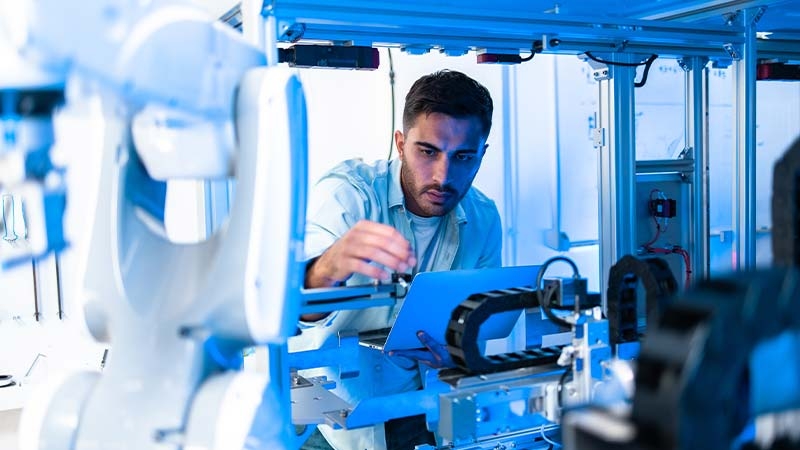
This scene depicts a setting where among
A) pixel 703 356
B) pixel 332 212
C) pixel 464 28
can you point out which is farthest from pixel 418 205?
pixel 703 356

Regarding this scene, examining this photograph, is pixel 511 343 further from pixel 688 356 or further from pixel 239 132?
pixel 688 356

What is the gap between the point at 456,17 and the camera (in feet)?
5.10

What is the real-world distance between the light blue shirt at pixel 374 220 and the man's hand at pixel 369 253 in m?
0.49

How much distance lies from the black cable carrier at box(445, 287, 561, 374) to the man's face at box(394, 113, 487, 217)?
3.64 ft

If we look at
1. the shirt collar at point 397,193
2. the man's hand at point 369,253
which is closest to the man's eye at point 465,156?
the shirt collar at point 397,193

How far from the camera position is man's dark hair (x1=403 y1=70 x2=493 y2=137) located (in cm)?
235

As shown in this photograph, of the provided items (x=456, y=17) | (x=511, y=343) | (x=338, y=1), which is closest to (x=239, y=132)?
(x=338, y=1)

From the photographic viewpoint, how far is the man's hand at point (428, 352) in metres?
1.52

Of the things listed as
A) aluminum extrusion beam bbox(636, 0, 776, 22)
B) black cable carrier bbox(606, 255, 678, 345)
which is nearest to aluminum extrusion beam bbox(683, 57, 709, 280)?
aluminum extrusion beam bbox(636, 0, 776, 22)

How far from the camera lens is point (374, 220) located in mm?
2367

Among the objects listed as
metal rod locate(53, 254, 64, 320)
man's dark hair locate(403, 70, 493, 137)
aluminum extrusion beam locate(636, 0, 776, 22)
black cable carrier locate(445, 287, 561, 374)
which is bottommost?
metal rod locate(53, 254, 64, 320)

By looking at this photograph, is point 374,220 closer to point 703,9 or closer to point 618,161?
point 618,161

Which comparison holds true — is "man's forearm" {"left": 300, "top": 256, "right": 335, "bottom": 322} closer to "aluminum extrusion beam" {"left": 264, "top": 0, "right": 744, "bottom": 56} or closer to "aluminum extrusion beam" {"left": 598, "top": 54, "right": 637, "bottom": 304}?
"aluminum extrusion beam" {"left": 264, "top": 0, "right": 744, "bottom": 56}

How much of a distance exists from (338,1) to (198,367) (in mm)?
806
